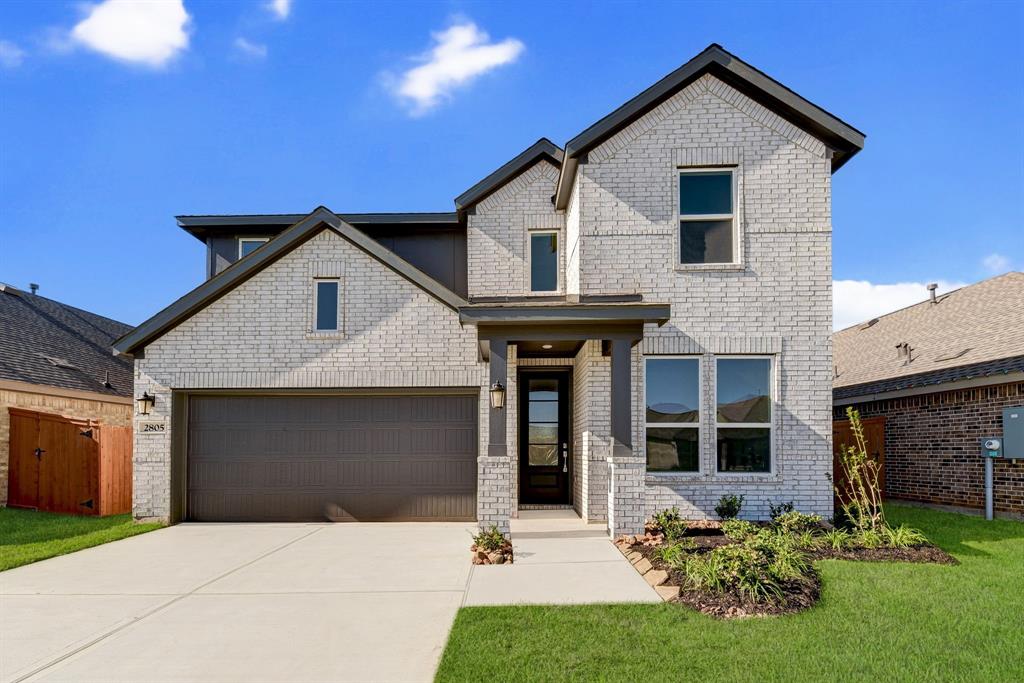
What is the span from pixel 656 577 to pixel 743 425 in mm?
3839

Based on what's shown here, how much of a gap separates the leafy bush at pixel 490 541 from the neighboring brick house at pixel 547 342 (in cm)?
48

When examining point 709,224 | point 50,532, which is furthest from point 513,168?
point 50,532

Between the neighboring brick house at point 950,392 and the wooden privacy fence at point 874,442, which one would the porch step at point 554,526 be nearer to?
the wooden privacy fence at point 874,442

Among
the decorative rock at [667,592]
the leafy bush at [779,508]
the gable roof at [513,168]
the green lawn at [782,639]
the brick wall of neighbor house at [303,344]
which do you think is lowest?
the decorative rock at [667,592]

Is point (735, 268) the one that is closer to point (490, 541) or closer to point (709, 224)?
point (709, 224)

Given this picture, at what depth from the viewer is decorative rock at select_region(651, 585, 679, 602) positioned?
19.8ft

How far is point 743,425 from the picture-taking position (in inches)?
382

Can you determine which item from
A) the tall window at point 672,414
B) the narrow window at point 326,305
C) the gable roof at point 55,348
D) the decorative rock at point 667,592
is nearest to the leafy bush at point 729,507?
the tall window at point 672,414

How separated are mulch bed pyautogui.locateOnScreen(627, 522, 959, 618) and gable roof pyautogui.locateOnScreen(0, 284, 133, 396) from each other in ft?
40.0

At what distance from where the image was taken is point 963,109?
13.2 metres

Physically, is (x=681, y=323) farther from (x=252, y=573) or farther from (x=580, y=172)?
(x=252, y=573)

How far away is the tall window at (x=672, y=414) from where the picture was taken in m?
9.70

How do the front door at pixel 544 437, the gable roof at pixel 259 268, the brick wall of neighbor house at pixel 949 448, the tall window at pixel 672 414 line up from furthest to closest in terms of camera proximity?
the front door at pixel 544 437 → the gable roof at pixel 259 268 → the brick wall of neighbor house at pixel 949 448 → the tall window at pixel 672 414

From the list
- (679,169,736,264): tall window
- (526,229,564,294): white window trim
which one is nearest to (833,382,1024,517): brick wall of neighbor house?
(679,169,736,264): tall window
